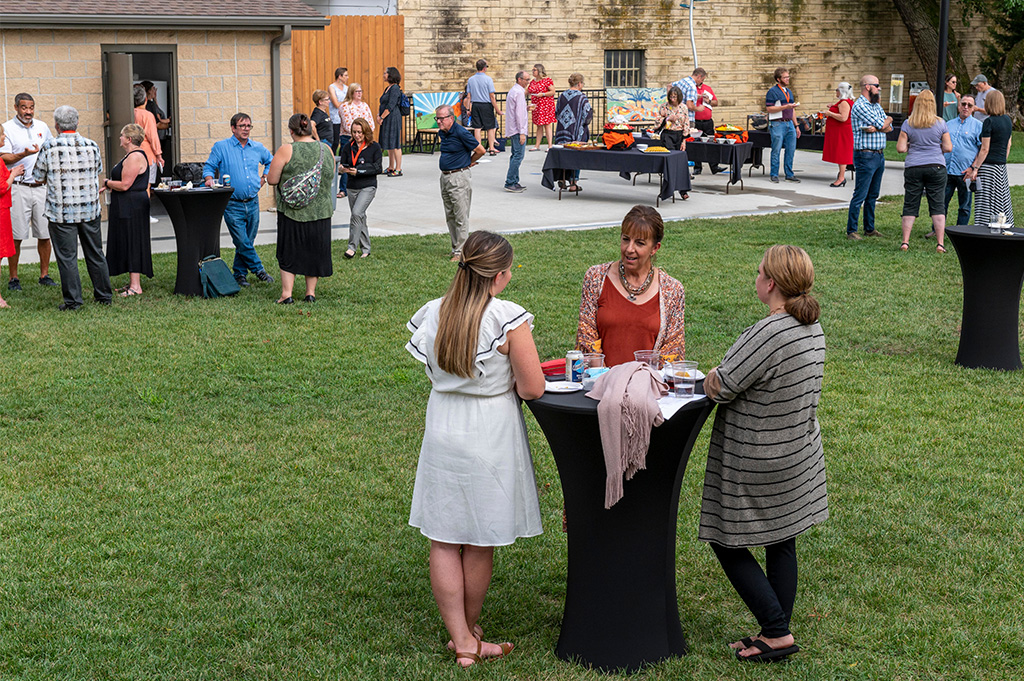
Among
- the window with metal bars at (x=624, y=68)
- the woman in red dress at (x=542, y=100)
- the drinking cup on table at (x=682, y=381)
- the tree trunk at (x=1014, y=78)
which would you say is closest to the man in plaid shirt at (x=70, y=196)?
the drinking cup on table at (x=682, y=381)

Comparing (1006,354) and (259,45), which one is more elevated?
(259,45)

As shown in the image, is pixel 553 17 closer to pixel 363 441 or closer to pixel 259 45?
pixel 259 45

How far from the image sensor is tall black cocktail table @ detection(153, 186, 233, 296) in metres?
11.5

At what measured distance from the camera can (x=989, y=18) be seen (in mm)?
34000

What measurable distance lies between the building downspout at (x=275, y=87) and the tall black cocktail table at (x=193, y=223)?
527cm

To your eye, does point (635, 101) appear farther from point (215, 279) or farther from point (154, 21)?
point (215, 279)

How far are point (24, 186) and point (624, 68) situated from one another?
73.9 feet

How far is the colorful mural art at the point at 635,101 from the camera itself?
3012 cm

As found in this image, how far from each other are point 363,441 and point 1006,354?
5156mm

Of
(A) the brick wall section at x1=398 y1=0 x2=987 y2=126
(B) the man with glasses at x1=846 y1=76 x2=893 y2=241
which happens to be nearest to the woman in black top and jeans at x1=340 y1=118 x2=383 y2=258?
(B) the man with glasses at x1=846 y1=76 x2=893 y2=241

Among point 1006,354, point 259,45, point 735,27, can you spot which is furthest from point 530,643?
point 735,27

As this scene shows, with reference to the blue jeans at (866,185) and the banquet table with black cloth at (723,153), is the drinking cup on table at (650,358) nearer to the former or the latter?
the blue jeans at (866,185)

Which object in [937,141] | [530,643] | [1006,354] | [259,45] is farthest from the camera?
[259,45]

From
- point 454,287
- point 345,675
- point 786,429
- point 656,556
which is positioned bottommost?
point 345,675
